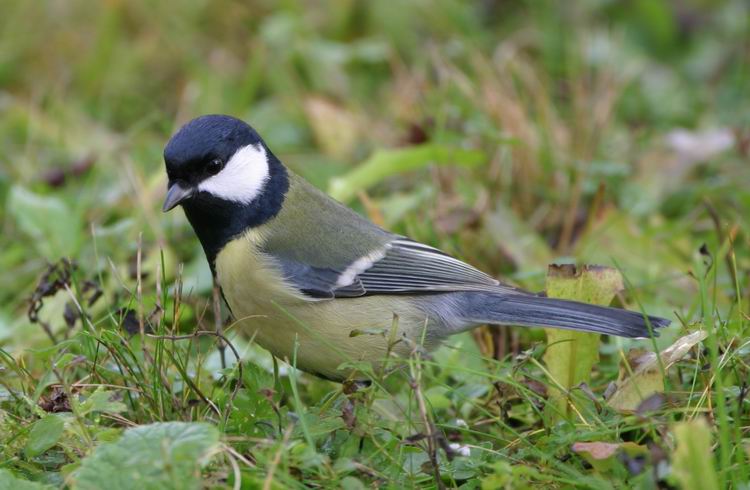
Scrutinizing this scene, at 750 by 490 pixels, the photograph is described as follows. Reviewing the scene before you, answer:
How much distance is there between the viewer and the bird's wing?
234cm

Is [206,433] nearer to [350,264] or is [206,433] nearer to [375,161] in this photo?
[350,264]

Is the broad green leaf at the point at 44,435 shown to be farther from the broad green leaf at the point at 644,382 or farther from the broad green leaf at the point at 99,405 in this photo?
the broad green leaf at the point at 644,382

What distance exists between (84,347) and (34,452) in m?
0.33

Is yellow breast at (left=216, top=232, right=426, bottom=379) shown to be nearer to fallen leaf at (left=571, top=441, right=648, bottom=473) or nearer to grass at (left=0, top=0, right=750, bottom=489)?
grass at (left=0, top=0, right=750, bottom=489)

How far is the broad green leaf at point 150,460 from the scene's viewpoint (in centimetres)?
155

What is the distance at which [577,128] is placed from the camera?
147 inches

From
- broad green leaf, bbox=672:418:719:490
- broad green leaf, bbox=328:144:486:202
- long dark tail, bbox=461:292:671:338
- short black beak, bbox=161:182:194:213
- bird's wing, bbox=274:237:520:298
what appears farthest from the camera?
broad green leaf, bbox=328:144:486:202

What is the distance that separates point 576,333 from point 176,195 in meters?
1.01

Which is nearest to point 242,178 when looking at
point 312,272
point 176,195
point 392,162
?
point 176,195

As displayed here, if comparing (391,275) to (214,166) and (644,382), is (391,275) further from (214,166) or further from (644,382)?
(644,382)

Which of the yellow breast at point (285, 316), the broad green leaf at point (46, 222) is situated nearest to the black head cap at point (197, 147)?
the yellow breast at point (285, 316)

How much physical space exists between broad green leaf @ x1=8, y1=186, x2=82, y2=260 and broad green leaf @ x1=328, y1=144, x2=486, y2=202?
903 mm

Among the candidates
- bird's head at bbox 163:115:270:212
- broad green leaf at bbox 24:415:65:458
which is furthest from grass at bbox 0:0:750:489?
bird's head at bbox 163:115:270:212

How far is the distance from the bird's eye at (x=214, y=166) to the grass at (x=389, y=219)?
0.28 meters
